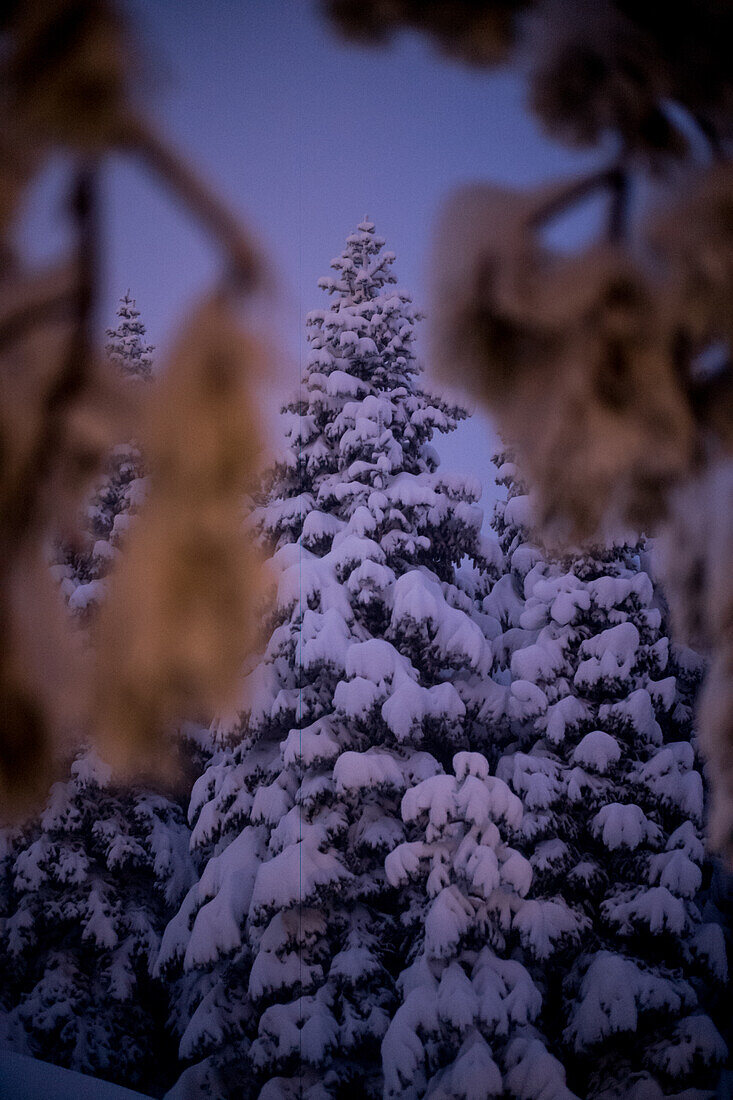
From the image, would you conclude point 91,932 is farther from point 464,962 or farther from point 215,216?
point 215,216

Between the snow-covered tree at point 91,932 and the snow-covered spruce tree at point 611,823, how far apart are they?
3064 mm

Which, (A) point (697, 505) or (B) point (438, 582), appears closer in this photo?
(A) point (697, 505)

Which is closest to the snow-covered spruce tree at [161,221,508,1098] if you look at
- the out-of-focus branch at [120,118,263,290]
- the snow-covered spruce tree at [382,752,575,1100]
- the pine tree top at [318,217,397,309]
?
the pine tree top at [318,217,397,309]

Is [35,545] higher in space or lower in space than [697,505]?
lower

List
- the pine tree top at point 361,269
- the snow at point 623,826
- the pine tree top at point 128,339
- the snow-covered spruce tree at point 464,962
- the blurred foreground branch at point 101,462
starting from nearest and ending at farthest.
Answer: the blurred foreground branch at point 101,462 → the snow-covered spruce tree at point 464,962 → the snow at point 623,826 → the pine tree top at point 361,269 → the pine tree top at point 128,339

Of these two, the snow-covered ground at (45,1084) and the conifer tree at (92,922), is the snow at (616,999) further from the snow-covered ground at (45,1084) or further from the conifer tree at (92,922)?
the conifer tree at (92,922)

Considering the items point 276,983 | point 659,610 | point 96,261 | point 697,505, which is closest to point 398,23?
point 96,261

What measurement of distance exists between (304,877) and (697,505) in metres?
4.26

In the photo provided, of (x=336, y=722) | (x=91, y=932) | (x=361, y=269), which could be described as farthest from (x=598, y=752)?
(x=91, y=932)

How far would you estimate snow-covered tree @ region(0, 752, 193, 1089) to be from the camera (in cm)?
607

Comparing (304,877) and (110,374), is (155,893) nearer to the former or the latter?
(304,877)

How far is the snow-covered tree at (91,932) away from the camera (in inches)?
239

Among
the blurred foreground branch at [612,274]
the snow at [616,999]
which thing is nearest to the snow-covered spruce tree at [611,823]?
the snow at [616,999]

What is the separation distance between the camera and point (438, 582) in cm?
573
